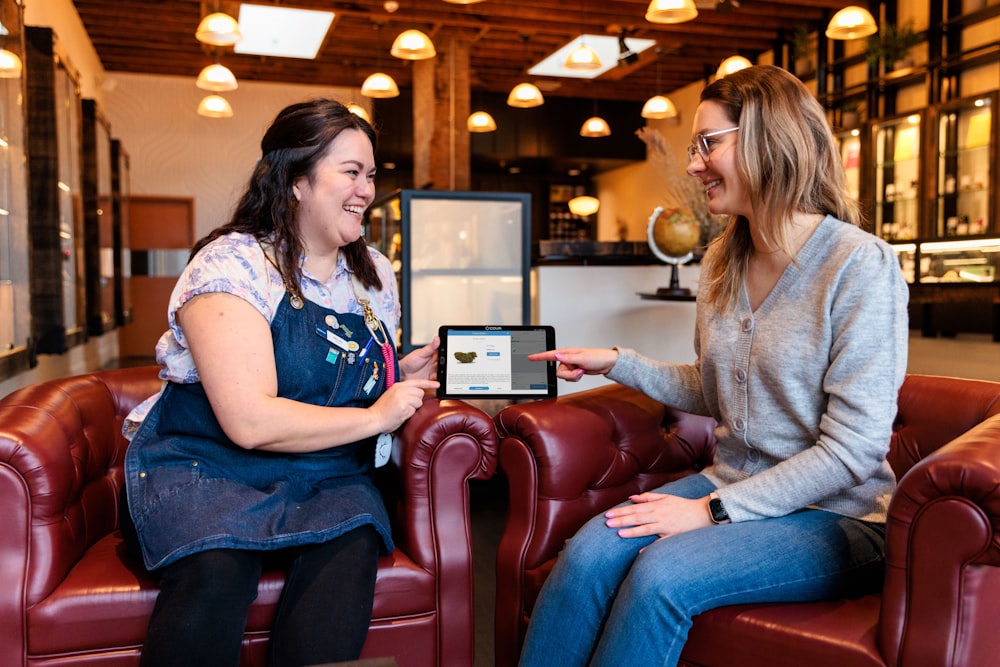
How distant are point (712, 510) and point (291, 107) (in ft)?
4.08

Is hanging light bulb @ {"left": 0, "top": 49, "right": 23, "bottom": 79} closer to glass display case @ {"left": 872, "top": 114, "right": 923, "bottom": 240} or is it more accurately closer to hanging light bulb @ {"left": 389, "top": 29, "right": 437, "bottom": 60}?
hanging light bulb @ {"left": 389, "top": 29, "right": 437, "bottom": 60}

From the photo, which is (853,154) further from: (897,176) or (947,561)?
(947,561)

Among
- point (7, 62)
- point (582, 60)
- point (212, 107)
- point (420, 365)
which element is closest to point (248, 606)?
point (420, 365)

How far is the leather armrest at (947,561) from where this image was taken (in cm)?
128

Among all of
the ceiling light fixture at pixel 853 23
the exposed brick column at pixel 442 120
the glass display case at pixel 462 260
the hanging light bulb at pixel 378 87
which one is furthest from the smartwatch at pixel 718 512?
the hanging light bulb at pixel 378 87

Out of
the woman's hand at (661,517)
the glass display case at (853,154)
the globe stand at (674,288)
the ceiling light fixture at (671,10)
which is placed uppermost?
the ceiling light fixture at (671,10)

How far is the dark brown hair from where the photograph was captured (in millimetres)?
1837

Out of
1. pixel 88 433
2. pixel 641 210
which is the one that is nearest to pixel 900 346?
pixel 88 433

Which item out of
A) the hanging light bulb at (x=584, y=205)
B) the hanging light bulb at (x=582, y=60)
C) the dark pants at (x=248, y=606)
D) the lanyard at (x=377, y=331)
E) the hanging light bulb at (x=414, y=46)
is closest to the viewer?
the dark pants at (x=248, y=606)

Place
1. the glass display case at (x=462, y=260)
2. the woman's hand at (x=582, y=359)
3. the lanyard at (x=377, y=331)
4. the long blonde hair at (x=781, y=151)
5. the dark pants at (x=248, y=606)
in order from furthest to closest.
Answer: the glass display case at (x=462, y=260), the woman's hand at (x=582, y=359), the lanyard at (x=377, y=331), the long blonde hair at (x=781, y=151), the dark pants at (x=248, y=606)

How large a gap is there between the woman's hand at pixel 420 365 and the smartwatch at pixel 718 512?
0.85m

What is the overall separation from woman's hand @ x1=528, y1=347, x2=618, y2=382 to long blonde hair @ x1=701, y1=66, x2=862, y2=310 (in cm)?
52

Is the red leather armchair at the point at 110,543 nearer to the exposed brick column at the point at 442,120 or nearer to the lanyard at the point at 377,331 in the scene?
the lanyard at the point at 377,331

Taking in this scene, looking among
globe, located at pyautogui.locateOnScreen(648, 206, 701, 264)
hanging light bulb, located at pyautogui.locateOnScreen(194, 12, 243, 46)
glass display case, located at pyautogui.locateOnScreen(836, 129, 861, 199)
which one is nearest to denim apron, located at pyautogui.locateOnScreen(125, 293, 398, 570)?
globe, located at pyautogui.locateOnScreen(648, 206, 701, 264)
